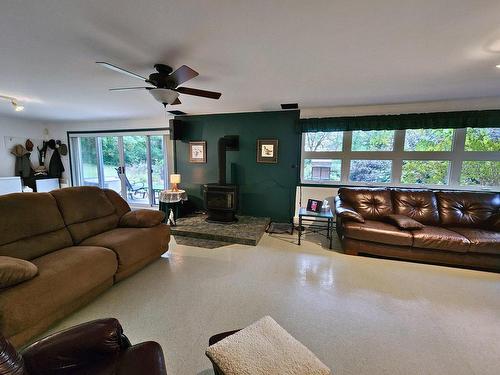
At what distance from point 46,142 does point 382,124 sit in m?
8.18

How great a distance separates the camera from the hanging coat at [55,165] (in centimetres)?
602

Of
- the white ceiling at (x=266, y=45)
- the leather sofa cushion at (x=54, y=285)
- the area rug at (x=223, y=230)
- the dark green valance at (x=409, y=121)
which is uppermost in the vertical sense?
the white ceiling at (x=266, y=45)

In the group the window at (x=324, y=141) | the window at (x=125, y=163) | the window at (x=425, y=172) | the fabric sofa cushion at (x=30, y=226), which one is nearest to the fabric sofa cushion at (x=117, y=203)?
the fabric sofa cushion at (x=30, y=226)

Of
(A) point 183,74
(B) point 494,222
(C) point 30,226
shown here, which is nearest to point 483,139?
(B) point 494,222

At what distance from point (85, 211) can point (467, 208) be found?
17.0ft

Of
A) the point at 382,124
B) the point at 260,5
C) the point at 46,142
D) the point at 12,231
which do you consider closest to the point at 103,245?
the point at 12,231

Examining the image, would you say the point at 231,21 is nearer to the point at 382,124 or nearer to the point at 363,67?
the point at 363,67

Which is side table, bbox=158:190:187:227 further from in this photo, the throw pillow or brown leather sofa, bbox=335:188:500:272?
the throw pillow

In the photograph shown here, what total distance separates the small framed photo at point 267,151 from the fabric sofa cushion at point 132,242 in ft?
7.88

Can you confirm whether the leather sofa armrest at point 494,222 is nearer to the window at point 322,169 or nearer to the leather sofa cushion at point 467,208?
the leather sofa cushion at point 467,208

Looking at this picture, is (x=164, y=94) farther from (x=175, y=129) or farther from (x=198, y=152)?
(x=198, y=152)

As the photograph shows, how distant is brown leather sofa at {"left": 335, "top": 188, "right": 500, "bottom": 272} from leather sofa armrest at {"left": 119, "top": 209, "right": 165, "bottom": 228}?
260 centimetres

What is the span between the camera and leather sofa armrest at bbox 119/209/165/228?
2.82 m

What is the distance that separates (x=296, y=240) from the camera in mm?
3725
